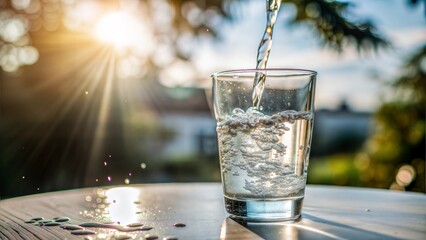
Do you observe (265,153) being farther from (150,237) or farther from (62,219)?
(62,219)

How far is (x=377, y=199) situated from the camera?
1.08 meters

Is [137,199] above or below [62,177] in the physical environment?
above

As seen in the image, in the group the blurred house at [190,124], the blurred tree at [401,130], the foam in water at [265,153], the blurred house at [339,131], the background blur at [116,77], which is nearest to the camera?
the foam in water at [265,153]

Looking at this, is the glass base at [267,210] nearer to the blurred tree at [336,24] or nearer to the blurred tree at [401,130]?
the blurred tree at [336,24]

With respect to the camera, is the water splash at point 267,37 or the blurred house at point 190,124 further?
the blurred house at point 190,124

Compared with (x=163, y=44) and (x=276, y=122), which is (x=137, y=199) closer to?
(x=276, y=122)

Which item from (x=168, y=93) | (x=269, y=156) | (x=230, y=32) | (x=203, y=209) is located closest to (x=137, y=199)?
(x=203, y=209)

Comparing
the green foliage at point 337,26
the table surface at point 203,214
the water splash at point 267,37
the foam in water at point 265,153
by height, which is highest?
the green foliage at point 337,26

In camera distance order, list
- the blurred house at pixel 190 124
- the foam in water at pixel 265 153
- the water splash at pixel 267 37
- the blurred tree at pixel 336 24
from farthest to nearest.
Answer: the blurred house at pixel 190 124
the blurred tree at pixel 336 24
the water splash at pixel 267 37
the foam in water at pixel 265 153

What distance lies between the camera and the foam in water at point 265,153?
0.80 metres

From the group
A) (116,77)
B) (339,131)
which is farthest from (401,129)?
(339,131)

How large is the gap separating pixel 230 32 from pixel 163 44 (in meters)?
0.96

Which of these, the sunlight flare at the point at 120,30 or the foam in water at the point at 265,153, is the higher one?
the sunlight flare at the point at 120,30

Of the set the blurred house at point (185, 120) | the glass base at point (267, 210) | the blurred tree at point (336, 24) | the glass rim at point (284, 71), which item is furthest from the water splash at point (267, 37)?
the blurred house at point (185, 120)
